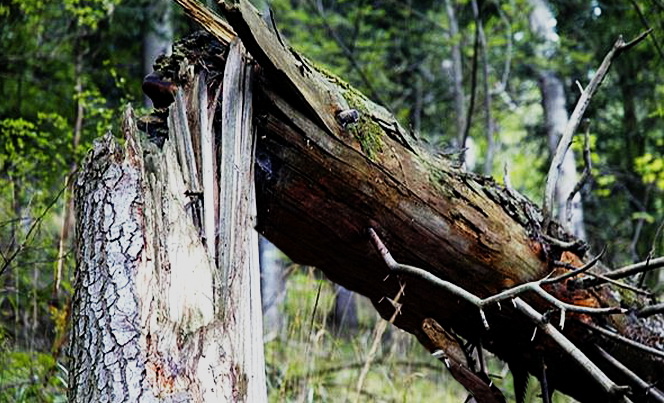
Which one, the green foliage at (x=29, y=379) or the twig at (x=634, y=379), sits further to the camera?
the green foliage at (x=29, y=379)

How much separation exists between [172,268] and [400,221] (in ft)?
2.52

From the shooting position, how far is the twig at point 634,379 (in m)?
2.18

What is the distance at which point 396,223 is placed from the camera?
210 cm

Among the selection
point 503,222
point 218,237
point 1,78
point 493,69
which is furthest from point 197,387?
point 493,69

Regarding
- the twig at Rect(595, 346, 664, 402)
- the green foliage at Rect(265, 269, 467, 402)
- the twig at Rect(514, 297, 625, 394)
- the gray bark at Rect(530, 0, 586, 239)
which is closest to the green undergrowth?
the green foliage at Rect(265, 269, 467, 402)

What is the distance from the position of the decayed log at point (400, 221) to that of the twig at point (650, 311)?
0.10 meters

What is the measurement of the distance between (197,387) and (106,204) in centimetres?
53

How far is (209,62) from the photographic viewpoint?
2021 millimetres

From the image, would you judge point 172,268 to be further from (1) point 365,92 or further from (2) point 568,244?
(1) point 365,92

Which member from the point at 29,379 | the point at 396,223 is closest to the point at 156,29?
the point at 29,379

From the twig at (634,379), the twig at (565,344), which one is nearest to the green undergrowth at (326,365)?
the twig at (634,379)

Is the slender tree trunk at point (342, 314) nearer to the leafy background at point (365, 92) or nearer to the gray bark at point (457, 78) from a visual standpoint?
the leafy background at point (365, 92)

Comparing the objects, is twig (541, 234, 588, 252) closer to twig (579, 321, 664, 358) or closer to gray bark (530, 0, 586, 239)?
twig (579, 321, 664, 358)

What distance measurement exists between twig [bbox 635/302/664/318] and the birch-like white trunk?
1.44 meters
